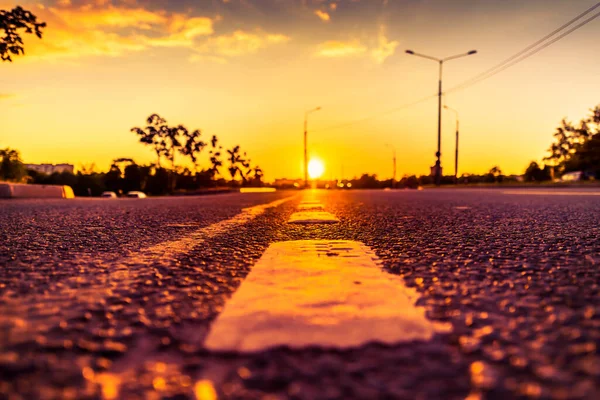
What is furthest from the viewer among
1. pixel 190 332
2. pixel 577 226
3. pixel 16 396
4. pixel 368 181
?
pixel 368 181

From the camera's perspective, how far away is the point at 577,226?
151 inches

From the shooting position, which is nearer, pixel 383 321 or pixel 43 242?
pixel 383 321

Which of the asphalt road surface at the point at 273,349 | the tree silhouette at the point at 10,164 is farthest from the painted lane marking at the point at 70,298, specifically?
the tree silhouette at the point at 10,164

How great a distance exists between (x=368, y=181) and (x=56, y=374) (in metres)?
98.0

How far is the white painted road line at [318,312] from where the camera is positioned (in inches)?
37.8

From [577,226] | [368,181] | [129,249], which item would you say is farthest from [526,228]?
[368,181]

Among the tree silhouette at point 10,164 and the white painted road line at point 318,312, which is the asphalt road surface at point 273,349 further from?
the tree silhouette at point 10,164

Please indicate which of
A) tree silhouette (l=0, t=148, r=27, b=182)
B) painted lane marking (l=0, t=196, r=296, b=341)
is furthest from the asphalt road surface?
tree silhouette (l=0, t=148, r=27, b=182)

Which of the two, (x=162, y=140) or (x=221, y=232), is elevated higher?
(x=162, y=140)

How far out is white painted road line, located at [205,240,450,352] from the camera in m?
0.96

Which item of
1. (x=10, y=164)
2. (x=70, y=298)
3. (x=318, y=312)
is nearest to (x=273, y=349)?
(x=318, y=312)

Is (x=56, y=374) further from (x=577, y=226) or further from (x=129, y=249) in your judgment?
(x=577, y=226)

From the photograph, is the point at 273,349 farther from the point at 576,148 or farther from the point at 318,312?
the point at 576,148

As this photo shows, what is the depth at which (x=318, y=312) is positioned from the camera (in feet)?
3.73
